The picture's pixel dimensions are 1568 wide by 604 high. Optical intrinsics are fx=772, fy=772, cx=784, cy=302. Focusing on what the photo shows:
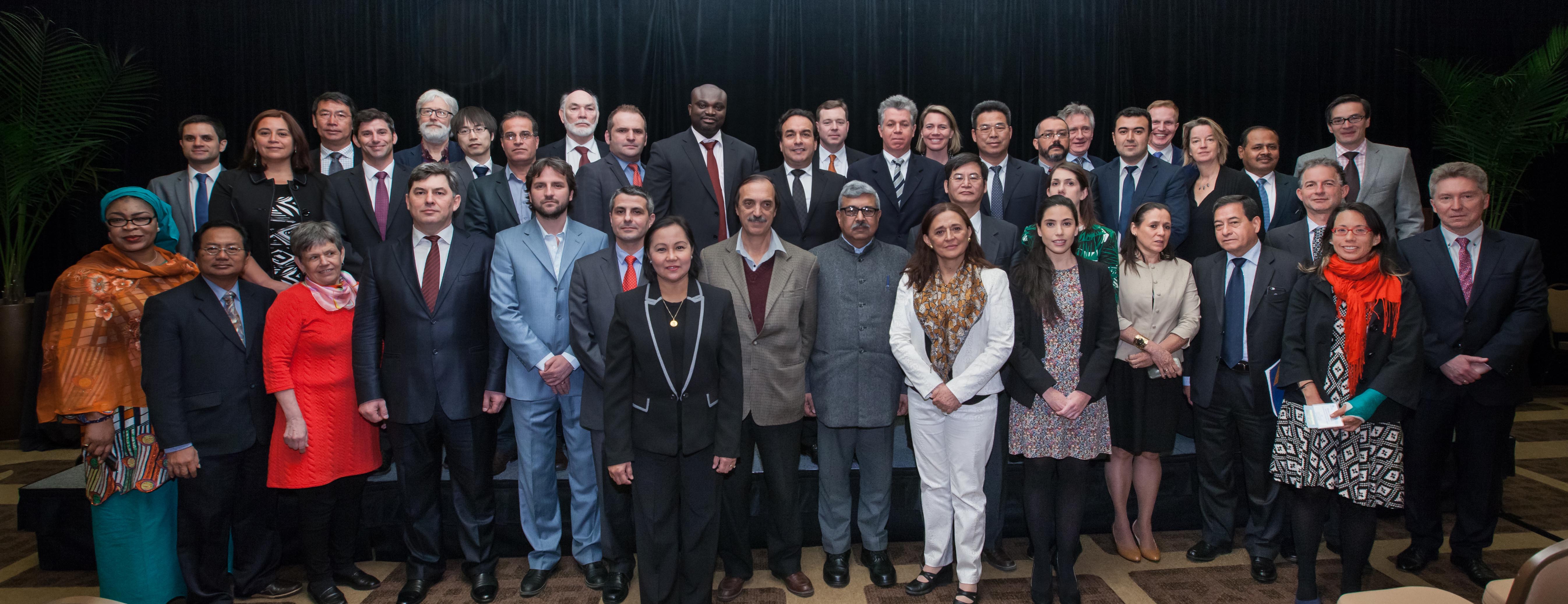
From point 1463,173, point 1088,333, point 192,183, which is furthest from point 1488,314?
point 192,183

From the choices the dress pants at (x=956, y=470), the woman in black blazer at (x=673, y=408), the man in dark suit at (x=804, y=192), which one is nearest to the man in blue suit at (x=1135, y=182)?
the man in dark suit at (x=804, y=192)

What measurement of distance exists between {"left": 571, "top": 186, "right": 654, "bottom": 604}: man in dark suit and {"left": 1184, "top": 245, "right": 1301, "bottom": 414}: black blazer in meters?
2.32

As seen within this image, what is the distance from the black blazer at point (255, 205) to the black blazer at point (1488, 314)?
471 centimetres

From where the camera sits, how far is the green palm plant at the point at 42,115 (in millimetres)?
5078

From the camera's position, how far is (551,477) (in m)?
3.10

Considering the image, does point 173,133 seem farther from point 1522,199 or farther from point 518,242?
point 1522,199

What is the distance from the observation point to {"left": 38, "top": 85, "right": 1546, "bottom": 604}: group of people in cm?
271

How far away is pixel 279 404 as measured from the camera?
2.84 metres

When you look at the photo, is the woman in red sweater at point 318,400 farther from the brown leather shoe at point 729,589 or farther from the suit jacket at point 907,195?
the suit jacket at point 907,195

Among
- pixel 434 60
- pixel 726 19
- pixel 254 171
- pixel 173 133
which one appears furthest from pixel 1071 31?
pixel 173 133

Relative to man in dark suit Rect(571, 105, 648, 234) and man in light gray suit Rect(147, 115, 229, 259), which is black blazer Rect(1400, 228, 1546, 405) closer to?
man in dark suit Rect(571, 105, 648, 234)

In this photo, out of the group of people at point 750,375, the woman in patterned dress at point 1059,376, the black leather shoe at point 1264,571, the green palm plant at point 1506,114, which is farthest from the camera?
the green palm plant at point 1506,114

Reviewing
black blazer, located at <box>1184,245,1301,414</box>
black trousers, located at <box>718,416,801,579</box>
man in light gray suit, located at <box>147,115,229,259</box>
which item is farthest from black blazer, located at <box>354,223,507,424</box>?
black blazer, located at <box>1184,245,1301,414</box>

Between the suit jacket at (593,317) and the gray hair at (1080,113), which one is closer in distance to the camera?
the suit jacket at (593,317)
